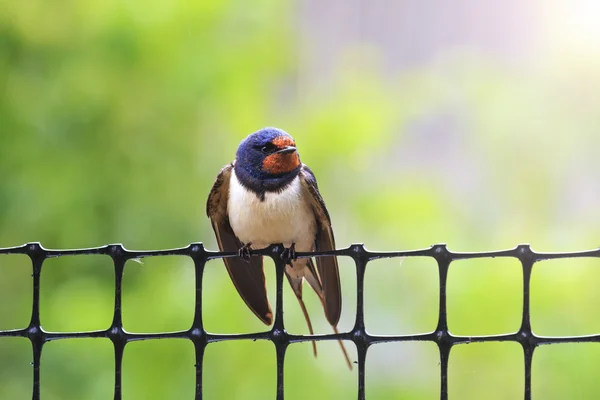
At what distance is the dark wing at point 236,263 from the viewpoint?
93cm

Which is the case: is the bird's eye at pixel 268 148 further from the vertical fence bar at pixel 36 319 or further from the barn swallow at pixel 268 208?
the vertical fence bar at pixel 36 319

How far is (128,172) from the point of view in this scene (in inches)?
71.5

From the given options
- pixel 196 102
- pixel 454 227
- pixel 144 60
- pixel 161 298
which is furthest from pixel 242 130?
pixel 454 227

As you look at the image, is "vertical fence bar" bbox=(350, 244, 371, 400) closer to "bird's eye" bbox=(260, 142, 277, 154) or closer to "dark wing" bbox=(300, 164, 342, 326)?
"dark wing" bbox=(300, 164, 342, 326)

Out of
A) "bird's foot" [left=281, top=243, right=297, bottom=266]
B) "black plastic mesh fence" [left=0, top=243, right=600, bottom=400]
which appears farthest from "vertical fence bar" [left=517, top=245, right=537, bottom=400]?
"bird's foot" [left=281, top=243, right=297, bottom=266]

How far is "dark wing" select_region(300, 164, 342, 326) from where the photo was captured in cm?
88

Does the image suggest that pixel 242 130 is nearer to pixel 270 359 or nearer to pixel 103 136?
pixel 103 136

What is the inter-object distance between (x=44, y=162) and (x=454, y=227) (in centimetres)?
100

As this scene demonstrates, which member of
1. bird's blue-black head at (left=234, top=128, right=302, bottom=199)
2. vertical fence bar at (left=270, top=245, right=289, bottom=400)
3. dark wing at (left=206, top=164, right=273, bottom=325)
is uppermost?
bird's blue-black head at (left=234, top=128, right=302, bottom=199)

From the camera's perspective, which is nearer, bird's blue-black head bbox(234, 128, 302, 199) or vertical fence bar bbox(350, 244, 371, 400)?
vertical fence bar bbox(350, 244, 371, 400)

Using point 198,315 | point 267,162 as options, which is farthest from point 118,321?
point 267,162

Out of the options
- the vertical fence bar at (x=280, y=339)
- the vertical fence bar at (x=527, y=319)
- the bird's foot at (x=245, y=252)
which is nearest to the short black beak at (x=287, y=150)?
the bird's foot at (x=245, y=252)

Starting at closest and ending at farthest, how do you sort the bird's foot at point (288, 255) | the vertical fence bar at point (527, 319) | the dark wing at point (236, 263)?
1. the vertical fence bar at point (527, 319)
2. the bird's foot at point (288, 255)
3. the dark wing at point (236, 263)

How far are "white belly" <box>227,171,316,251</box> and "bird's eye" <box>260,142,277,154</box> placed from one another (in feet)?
0.17
